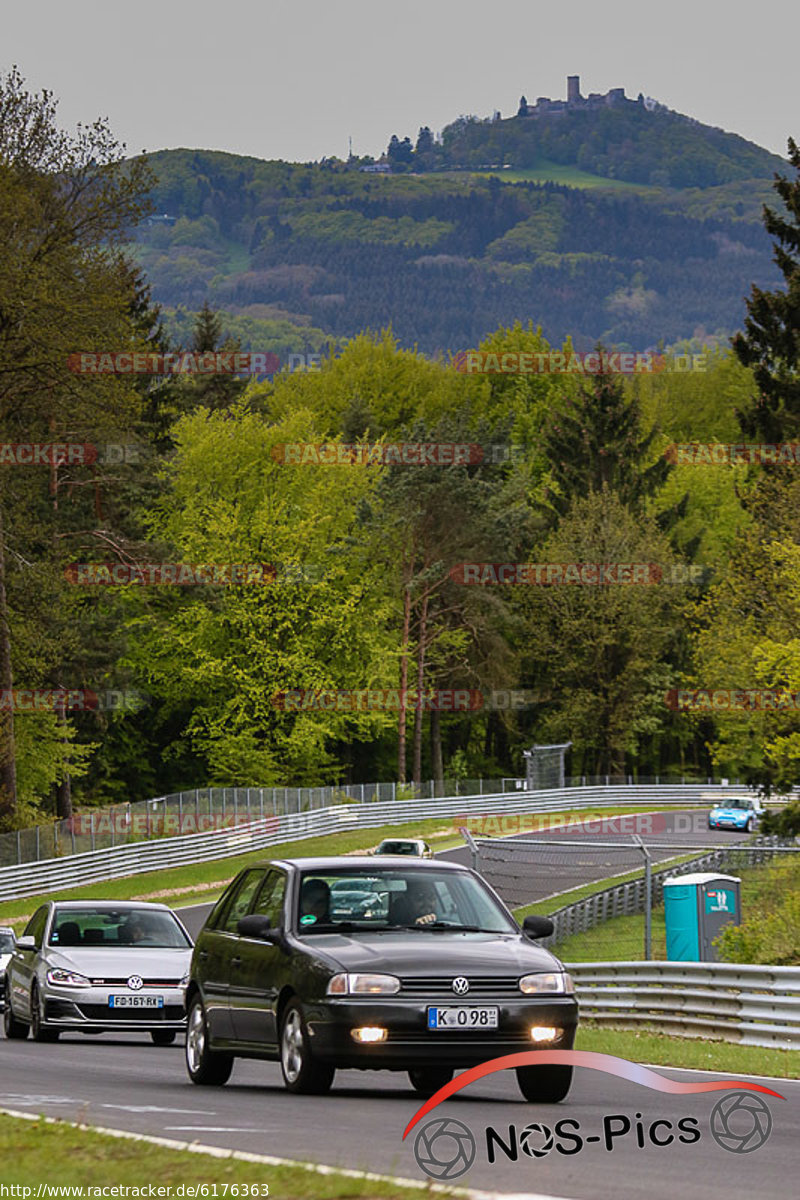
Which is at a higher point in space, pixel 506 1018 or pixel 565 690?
pixel 506 1018

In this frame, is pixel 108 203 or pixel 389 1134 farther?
pixel 108 203

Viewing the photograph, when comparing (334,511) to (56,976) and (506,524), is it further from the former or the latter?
(56,976)

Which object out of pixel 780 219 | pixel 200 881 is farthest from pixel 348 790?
pixel 780 219

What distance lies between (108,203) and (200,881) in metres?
18.2

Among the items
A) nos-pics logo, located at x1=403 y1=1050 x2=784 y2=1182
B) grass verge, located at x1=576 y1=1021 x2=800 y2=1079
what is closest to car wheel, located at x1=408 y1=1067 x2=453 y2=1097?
nos-pics logo, located at x1=403 y1=1050 x2=784 y2=1182

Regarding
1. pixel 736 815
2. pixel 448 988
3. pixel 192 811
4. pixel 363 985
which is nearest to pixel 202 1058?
pixel 363 985

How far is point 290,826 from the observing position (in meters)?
61.6

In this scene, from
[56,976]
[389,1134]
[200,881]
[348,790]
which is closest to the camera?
[389,1134]

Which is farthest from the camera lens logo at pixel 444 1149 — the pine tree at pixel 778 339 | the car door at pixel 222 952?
the pine tree at pixel 778 339

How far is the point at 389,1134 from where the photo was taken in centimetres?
970

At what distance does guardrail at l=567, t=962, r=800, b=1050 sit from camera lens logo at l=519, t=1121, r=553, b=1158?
7603 millimetres

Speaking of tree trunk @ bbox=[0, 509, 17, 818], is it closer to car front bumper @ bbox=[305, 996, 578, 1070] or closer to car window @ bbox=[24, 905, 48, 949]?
car window @ bbox=[24, 905, 48, 949]

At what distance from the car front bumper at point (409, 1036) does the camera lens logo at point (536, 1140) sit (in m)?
0.99

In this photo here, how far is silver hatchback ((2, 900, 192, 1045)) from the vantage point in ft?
61.3
